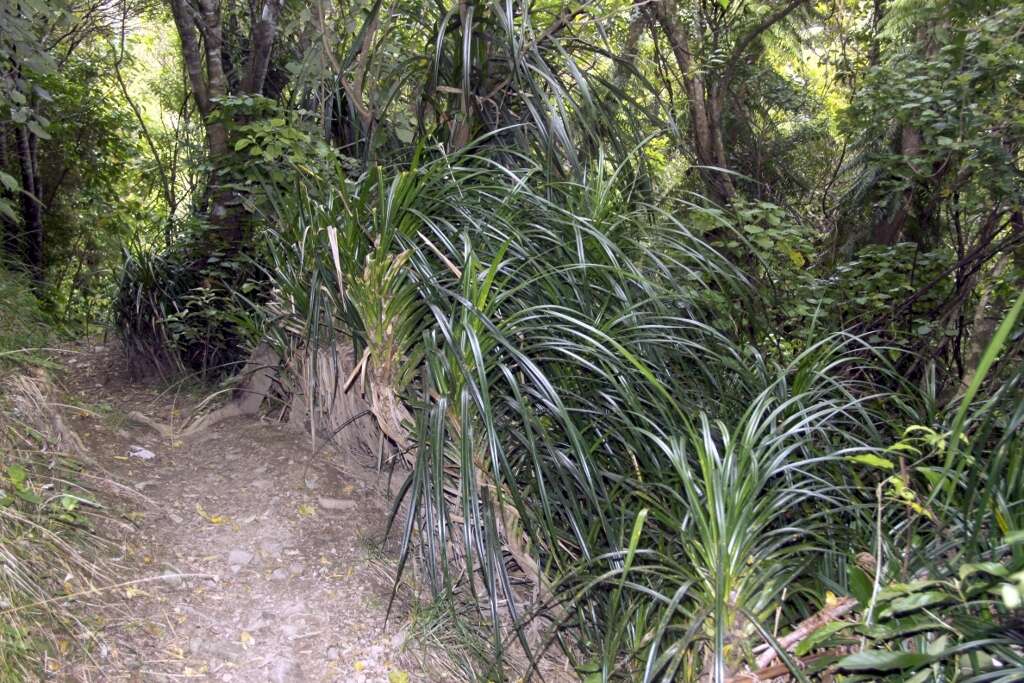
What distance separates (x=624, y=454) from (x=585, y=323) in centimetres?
45

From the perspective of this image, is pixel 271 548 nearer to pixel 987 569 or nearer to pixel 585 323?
pixel 585 323

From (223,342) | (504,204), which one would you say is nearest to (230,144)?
(223,342)

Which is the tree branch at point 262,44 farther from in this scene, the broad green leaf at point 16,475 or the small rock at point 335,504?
the broad green leaf at point 16,475

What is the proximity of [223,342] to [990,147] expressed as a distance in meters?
3.93

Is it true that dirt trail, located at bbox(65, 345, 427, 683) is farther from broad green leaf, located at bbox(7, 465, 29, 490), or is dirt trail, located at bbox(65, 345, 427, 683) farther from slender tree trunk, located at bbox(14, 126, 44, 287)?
slender tree trunk, located at bbox(14, 126, 44, 287)

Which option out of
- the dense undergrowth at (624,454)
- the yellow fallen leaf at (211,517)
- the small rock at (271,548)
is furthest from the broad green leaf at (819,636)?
the yellow fallen leaf at (211,517)

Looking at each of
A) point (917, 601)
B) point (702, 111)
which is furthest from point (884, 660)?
point (702, 111)

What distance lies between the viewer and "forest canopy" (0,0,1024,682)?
2.04 metres

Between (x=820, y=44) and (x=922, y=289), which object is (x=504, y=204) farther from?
(x=820, y=44)

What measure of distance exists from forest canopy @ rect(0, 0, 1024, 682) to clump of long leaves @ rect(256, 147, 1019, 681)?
0.02 meters

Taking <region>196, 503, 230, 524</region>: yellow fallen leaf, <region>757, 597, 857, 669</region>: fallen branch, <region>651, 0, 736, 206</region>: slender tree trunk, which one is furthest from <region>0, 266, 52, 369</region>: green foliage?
<region>651, 0, 736, 206</region>: slender tree trunk

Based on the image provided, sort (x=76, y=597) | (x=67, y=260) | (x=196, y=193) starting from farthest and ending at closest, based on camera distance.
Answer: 1. (x=67, y=260)
2. (x=196, y=193)
3. (x=76, y=597)

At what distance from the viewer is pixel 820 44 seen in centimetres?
785

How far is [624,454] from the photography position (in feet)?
8.98
